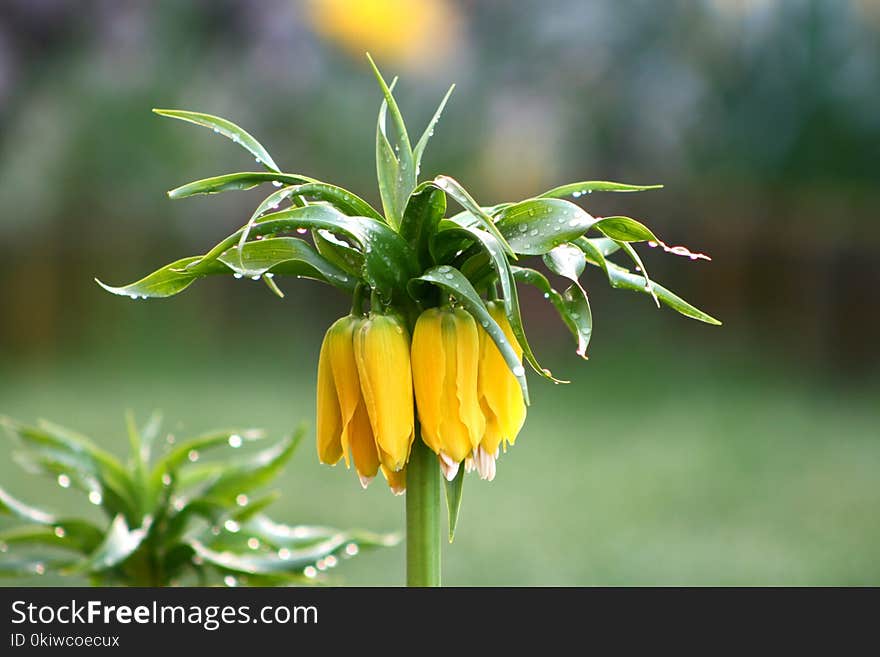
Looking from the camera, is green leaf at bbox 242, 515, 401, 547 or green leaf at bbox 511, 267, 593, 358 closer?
green leaf at bbox 511, 267, 593, 358

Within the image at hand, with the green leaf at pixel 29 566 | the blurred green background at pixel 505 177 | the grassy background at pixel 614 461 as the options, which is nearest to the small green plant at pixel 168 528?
the green leaf at pixel 29 566

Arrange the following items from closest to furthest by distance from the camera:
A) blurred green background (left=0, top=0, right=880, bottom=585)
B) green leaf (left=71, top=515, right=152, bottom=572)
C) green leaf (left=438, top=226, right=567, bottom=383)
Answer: green leaf (left=438, top=226, right=567, bottom=383) → green leaf (left=71, top=515, right=152, bottom=572) → blurred green background (left=0, top=0, right=880, bottom=585)

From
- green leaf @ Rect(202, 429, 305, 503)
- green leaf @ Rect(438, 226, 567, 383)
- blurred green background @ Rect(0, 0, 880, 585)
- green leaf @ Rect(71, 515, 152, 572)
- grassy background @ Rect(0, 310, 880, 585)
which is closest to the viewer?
green leaf @ Rect(438, 226, 567, 383)

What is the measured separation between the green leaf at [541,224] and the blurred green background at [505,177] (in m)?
2.69

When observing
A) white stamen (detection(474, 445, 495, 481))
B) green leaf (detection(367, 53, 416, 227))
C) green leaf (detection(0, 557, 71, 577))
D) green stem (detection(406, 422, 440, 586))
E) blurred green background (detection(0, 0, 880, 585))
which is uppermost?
blurred green background (detection(0, 0, 880, 585))

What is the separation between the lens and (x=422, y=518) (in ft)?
1.58

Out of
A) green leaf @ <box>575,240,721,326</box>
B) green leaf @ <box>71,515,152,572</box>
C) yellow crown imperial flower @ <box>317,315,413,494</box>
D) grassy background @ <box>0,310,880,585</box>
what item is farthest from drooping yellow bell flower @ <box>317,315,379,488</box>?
grassy background @ <box>0,310,880,585</box>

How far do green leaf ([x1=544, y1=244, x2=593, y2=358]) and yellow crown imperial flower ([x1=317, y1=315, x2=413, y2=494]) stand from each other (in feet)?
0.23

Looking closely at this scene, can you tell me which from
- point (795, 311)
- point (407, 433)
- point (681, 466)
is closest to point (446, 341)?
point (407, 433)

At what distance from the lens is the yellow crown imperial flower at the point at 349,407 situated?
0.48 m

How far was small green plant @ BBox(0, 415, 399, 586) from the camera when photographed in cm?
70

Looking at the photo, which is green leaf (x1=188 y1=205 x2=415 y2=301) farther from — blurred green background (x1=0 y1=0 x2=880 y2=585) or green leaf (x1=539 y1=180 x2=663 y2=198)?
blurred green background (x1=0 y1=0 x2=880 y2=585)

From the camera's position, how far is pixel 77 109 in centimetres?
452

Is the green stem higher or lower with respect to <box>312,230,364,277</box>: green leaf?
lower
